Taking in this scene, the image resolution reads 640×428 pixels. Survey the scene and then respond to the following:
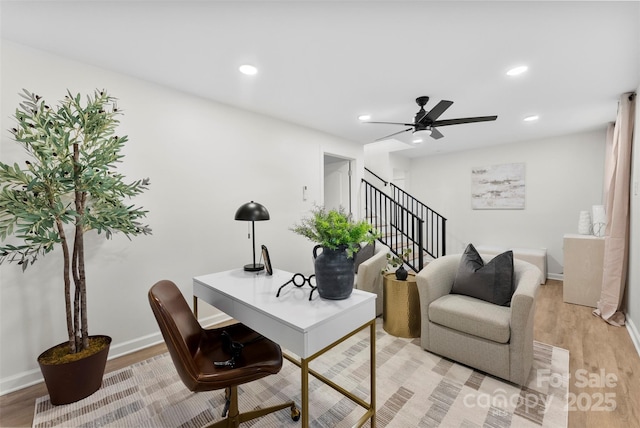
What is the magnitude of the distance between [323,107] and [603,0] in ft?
7.46

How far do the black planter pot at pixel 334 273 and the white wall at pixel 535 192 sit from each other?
515 cm

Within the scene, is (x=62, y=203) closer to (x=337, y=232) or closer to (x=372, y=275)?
(x=337, y=232)

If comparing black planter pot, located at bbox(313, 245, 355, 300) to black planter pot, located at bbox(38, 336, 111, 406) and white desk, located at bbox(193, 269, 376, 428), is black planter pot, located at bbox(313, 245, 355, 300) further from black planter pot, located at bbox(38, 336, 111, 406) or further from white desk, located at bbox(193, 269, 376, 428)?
black planter pot, located at bbox(38, 336, 111, 406)

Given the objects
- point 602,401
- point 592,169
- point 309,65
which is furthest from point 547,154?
point 309,65

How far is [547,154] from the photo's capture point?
4.89 metres

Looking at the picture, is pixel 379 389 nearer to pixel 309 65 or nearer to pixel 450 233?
pixel 309 65

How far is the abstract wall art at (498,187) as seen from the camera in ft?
17.0

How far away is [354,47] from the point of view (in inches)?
79.3

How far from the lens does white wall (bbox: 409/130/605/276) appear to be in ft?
15.0

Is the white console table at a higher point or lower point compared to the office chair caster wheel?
higher

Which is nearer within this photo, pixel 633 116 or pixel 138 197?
pixel 138 197

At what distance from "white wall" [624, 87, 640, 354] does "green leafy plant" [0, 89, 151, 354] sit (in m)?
4.42

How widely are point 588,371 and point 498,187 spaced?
4.01 meters

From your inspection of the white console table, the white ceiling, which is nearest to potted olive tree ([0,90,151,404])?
the white ceiling
